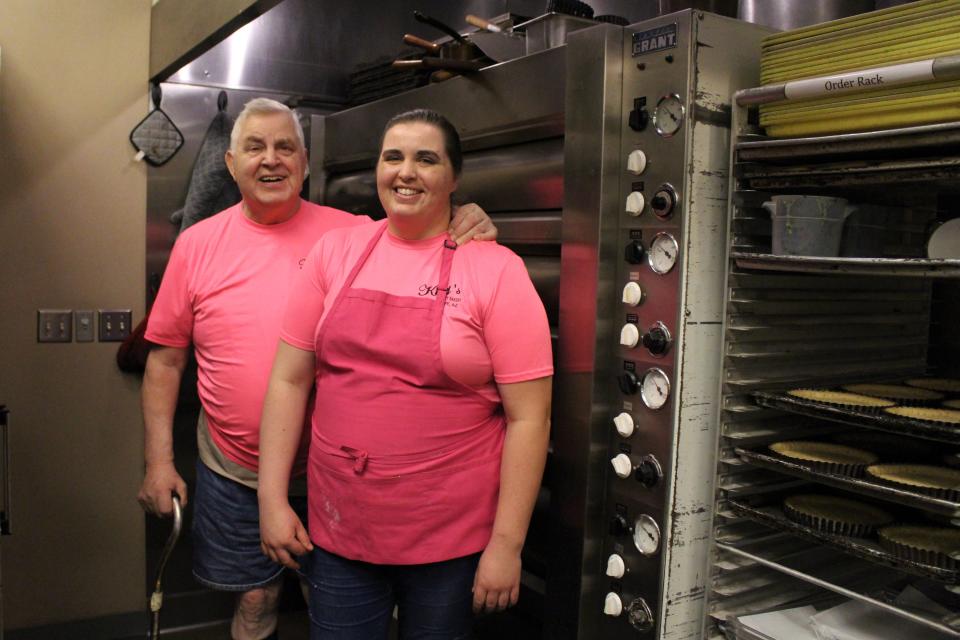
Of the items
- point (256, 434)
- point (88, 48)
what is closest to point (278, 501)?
point (256, 434)

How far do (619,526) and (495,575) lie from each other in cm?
28

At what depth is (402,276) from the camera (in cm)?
193

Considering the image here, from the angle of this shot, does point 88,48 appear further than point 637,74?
Yes

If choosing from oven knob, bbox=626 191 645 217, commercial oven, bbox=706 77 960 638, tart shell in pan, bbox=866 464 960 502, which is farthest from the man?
tart shell in pan, bbox=866 464 960 502

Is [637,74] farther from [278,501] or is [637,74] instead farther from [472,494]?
[278,501]

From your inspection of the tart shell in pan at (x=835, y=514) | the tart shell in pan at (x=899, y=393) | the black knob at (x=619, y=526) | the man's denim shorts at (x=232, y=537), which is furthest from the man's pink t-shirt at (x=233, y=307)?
the tart shell in pan at (x=899, y=393)

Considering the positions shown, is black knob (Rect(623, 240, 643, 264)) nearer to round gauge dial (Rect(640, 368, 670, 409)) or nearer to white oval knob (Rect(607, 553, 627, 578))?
round gauge dial (Rect(640, 368, 670, 409))

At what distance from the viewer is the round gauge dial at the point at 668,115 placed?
1.66 meters

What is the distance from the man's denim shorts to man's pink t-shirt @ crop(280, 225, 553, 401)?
0.71 m

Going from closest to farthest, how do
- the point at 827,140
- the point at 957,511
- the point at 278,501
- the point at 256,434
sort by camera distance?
the point at 957,511 → the point at 827,140 → the point at 278,501 → the point at 256,434

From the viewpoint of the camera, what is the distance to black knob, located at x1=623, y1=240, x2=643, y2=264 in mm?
1739

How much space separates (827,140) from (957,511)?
0.64m

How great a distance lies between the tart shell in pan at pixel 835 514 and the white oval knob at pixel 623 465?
306mm

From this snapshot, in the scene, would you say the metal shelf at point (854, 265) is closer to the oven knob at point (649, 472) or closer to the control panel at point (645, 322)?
the control panel at point (645, 322)
